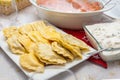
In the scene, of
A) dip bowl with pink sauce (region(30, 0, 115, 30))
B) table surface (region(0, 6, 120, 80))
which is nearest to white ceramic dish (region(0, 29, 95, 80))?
table surface (region(0, 6, 120, 80))

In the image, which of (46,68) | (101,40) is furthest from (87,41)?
(46,68)

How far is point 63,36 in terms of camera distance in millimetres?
664

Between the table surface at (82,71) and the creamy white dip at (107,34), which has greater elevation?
the creamy white dip at (107,34)

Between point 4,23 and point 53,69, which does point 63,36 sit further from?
point 4,23

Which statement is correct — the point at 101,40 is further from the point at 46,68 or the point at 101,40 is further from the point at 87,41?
the point at 46,68

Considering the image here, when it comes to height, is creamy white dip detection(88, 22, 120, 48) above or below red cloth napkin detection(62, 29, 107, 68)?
above

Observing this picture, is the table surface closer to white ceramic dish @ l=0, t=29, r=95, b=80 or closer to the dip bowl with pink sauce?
white ceramic dish @ l=0, t=29, r=95, b=80

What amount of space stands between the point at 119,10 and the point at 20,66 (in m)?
0.49

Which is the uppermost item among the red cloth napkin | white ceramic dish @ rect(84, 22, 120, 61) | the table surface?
white ceramic dish @ rect(84, 22, 120, 61)

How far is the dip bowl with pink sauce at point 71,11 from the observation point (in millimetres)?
716

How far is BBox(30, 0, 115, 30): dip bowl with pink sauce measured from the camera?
72 centimetres

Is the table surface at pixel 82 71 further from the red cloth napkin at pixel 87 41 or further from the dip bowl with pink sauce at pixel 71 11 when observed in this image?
the dip bowl with pink sauce at pixel 71 11

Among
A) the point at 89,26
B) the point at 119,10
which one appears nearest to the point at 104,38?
the point at 89,26

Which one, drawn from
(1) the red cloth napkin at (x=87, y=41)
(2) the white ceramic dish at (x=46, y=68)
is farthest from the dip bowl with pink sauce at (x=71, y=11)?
(2) the white ceramic dish at (x=46, y=68)
